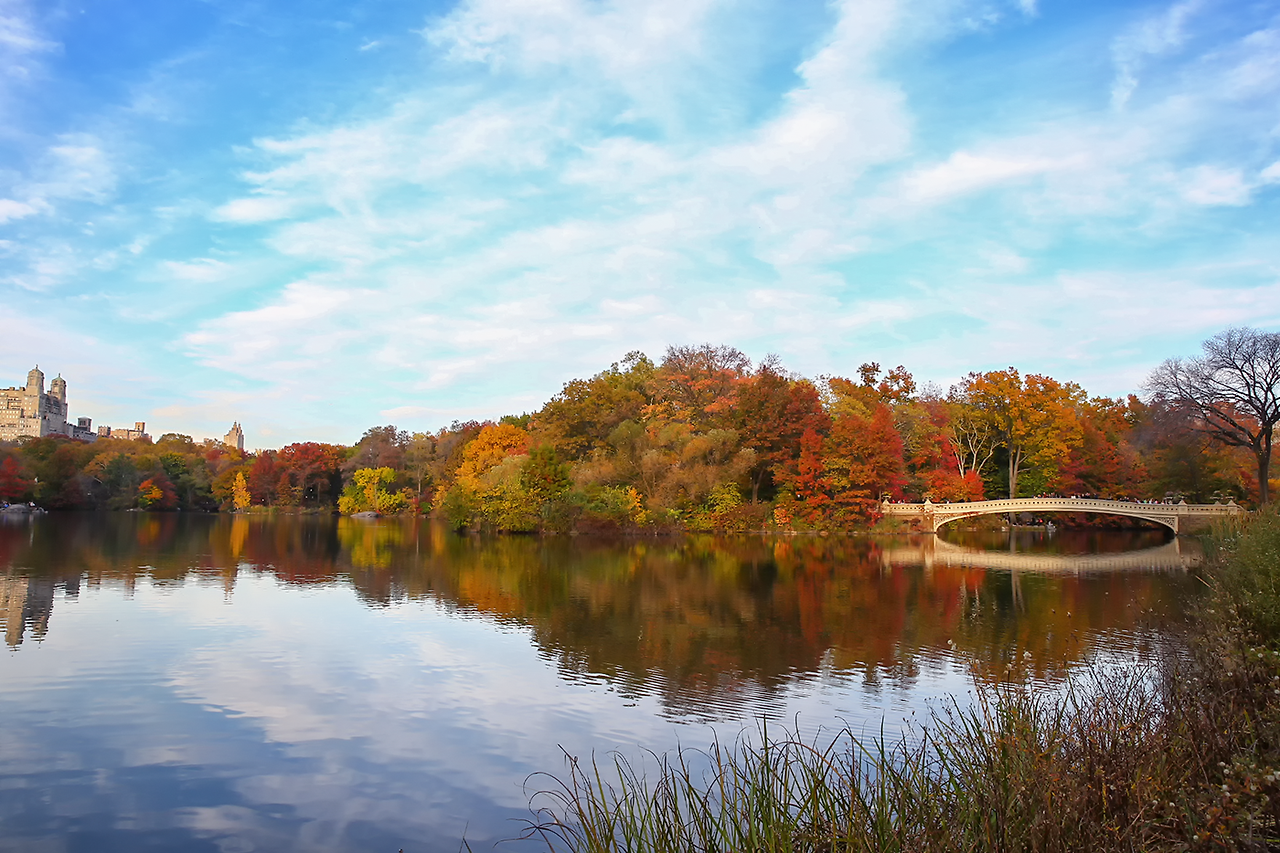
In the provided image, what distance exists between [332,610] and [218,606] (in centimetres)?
252

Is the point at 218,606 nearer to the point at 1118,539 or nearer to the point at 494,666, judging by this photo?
the point at 494,666

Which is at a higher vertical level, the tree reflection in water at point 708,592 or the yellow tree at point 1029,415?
the yellow tree at point 1029,415

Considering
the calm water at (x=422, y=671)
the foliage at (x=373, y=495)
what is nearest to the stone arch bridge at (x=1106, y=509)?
the calm water at (x=422, y=671)

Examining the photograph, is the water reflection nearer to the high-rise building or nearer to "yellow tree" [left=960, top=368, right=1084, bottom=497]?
"yellow tree" [left=960, top=368, right=1084, bottom=497]

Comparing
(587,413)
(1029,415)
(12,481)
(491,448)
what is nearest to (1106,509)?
(1029,415)

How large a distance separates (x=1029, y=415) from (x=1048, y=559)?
72.3 feet

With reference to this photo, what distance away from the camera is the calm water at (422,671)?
768cm

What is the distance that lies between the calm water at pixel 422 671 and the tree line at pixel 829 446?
17952 mm

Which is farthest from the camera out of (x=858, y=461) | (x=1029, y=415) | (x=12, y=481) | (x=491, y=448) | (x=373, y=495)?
(x=373, y=495)

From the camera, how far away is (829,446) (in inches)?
1848

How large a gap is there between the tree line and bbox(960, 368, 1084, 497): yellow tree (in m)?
0.10

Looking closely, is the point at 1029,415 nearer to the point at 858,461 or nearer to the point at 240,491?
the point at 858,461

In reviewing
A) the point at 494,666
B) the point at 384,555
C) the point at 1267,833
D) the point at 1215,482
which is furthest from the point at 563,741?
the point at 1215,482

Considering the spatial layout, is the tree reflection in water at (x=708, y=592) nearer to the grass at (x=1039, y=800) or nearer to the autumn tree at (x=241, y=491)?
the grass at (x=1039, y=800)
